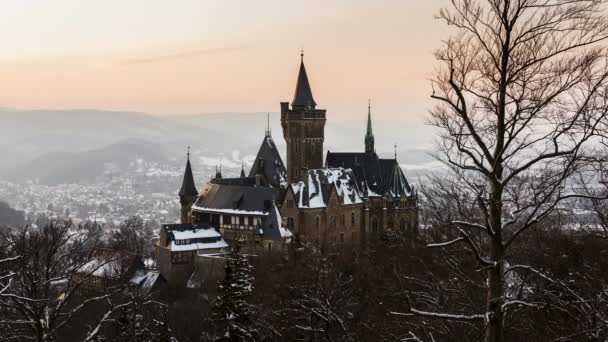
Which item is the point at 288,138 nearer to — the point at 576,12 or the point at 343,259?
the point at 343,259

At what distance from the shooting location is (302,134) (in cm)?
7225

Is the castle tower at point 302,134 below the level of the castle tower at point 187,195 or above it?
above

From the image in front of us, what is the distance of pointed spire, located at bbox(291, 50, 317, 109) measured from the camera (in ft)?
239

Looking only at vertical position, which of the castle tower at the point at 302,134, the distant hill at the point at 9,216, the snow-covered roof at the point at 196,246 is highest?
the castle tower at the point at 302,134

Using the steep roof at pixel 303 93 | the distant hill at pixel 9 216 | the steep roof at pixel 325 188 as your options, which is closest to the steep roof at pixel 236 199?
the steep roof at pixel 325 188

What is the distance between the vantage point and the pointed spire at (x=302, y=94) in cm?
7288

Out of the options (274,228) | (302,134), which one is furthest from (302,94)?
(274,228)

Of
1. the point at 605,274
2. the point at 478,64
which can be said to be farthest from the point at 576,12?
the point at 605,274

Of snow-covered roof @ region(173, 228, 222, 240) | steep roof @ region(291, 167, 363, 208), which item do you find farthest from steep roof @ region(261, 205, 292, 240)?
snow-covered roof @ region(173, 228, 222, 240)

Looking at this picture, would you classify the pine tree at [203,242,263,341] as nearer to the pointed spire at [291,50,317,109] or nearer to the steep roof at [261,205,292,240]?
the steep roof at [261,205,292,240]

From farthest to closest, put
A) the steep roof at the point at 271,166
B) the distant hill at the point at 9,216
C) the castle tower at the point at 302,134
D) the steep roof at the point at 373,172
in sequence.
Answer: the distant hill at the point at 9,216, the steep roof at the point at 271,166, the steep roof at the point at 373,172, the castle tower at the point at 302,134

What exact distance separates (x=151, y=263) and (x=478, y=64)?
8351cm

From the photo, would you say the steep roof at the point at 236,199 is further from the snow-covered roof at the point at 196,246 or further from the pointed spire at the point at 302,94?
the pointed spire at the point at 302,94

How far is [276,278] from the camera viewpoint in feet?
156
